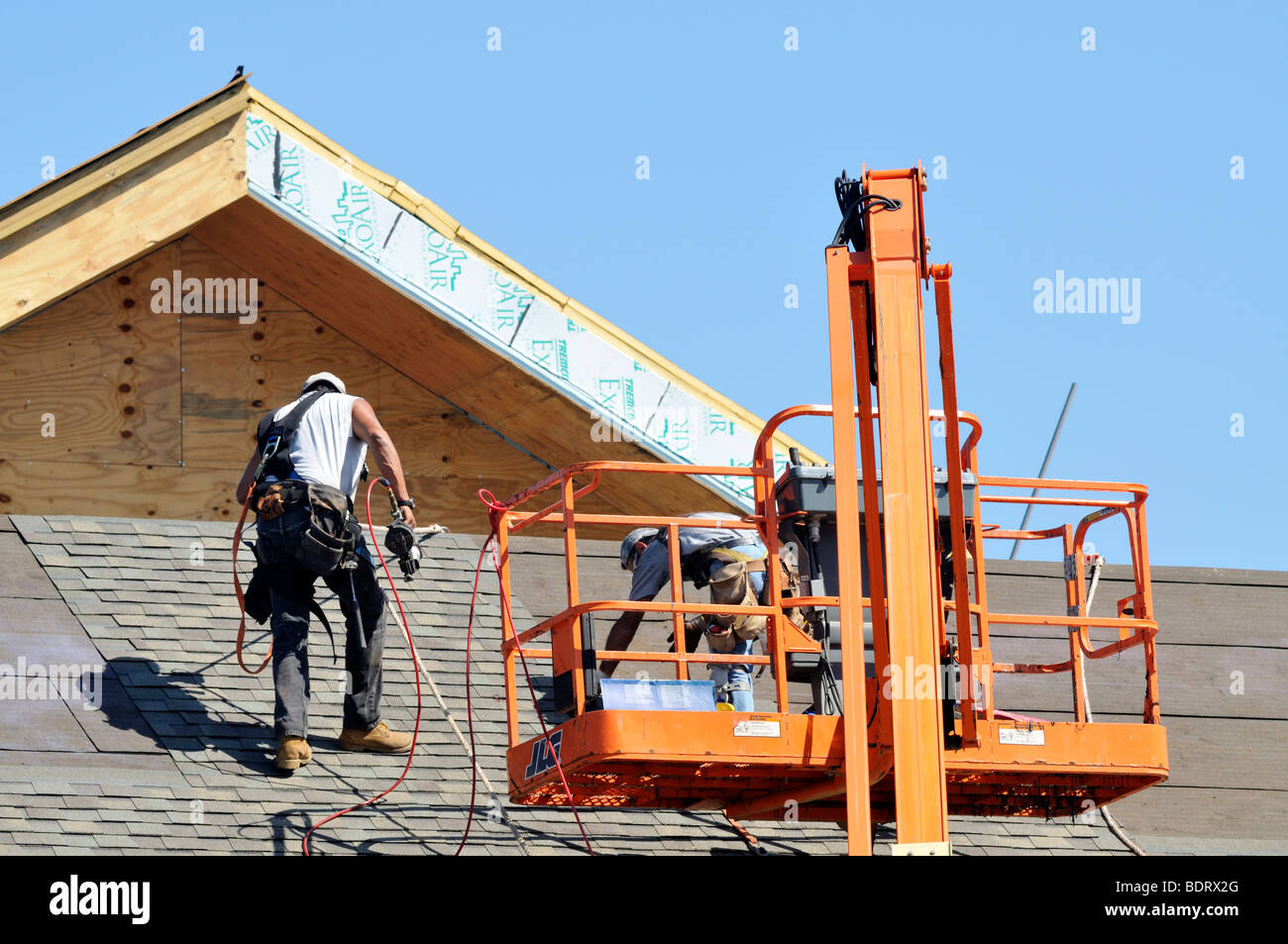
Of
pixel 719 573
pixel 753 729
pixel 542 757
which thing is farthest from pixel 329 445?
pixel 753 729

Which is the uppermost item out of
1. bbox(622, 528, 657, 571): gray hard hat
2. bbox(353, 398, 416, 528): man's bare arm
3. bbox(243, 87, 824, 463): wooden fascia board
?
bbox(243, 87, 824, 463): wooden fascia board

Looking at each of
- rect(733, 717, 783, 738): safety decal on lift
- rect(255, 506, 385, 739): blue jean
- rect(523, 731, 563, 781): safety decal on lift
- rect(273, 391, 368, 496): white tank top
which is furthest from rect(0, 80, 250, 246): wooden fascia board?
rect(733, 717, 783, 738): safety decal on lift

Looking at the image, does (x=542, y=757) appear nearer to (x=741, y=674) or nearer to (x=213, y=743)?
(x=741, y=674)

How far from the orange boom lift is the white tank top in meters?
1.30

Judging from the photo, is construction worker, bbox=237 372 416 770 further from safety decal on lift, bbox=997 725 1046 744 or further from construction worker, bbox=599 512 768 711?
safety decal on lift, bbox=997 725 1046 744

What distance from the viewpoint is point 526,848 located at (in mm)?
8156

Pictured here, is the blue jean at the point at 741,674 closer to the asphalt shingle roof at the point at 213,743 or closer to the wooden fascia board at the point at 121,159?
the asphalt shingle roof at the point at 213,743

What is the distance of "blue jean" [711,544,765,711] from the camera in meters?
8.23

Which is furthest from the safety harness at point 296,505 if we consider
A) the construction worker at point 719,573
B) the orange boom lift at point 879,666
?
the construction worker at point 719,573

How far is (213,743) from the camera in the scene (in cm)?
870

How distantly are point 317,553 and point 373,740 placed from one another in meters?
0.92
